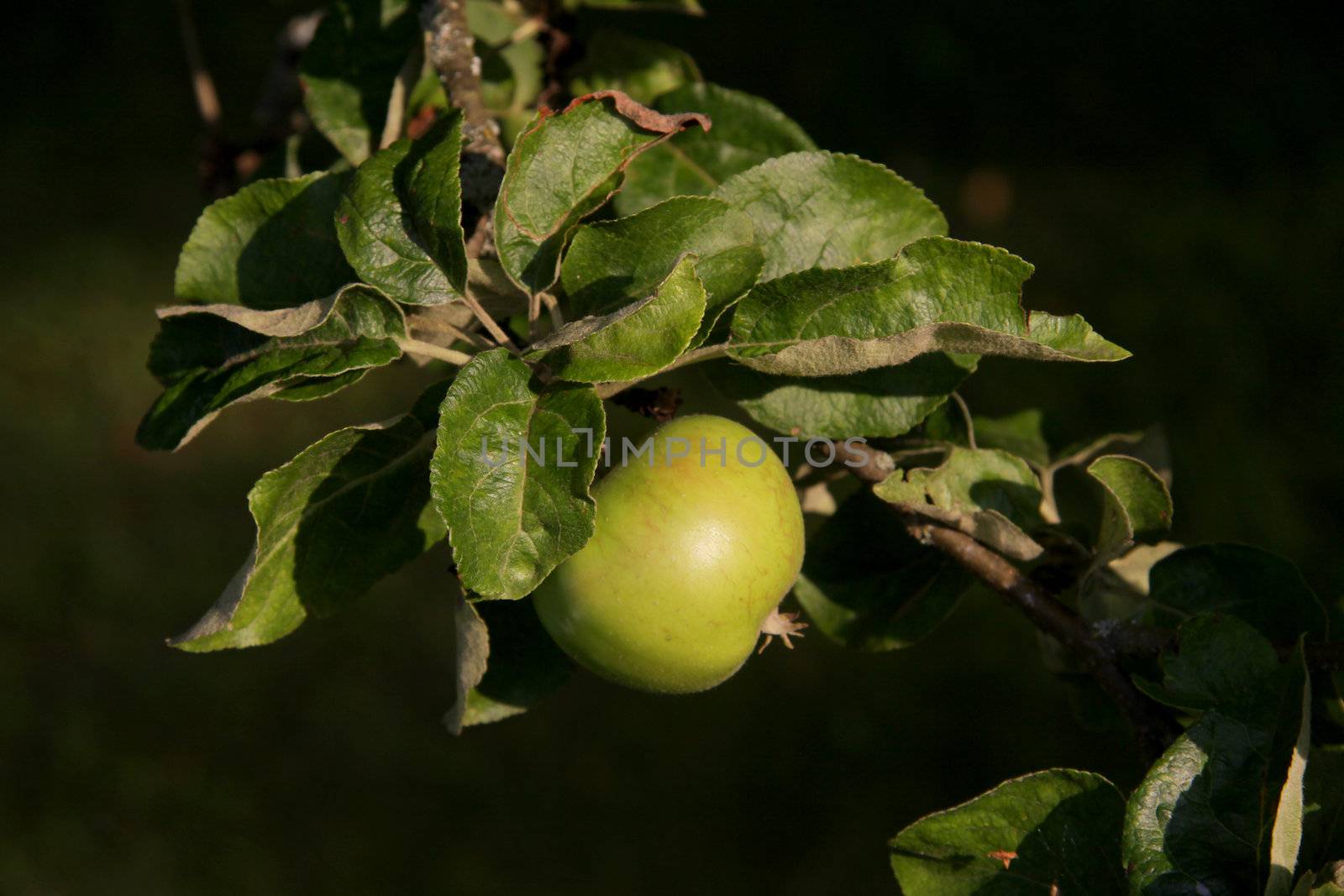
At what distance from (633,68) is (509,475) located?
0.79m

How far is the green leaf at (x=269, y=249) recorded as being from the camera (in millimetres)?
1000

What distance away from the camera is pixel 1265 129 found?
288 centimetres

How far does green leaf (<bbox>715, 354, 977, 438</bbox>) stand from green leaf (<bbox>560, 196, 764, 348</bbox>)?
0.12 meters

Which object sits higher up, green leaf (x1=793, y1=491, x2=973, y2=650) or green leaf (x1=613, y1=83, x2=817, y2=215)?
green leaf (x1=613, y1=83, x2=817, y2=215)

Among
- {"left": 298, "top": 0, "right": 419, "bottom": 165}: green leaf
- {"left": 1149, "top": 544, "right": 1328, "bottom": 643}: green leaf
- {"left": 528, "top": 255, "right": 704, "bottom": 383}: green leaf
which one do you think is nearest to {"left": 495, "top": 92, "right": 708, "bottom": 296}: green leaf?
{"left": 528, "top": 255, "right": 704, "bottom": 383}: green leaf

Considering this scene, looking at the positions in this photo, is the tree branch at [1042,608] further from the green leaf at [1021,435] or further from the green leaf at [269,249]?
the green leaf at [269,249]

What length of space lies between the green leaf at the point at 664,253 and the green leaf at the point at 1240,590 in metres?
0.52

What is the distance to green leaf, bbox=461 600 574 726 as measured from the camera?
108 cm

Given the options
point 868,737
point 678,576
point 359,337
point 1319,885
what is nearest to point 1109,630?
point 1319,885

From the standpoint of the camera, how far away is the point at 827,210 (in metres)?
1.00

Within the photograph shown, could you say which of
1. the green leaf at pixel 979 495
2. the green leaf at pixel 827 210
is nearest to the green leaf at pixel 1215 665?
the green leaf at pixel 979 495

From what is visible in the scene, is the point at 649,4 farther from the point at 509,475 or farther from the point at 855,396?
the point at 509,475

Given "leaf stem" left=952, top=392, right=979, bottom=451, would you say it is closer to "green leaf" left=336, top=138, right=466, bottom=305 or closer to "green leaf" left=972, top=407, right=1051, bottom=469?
"green leaf" left=972, top=407, right=1051, bottom=469

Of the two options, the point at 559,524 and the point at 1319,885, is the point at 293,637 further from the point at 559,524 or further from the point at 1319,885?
the point at 1319,885
